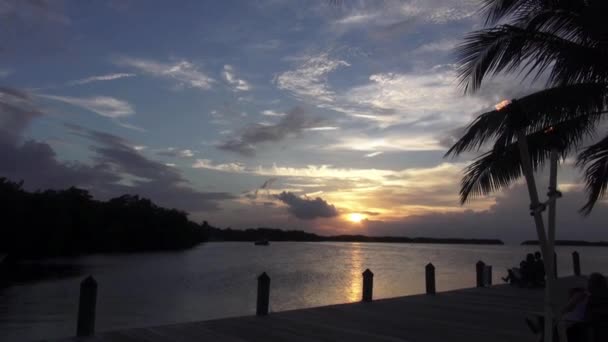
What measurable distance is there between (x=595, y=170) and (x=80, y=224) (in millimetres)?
88155

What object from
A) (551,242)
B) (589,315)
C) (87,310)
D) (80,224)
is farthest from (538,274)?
(80,224)

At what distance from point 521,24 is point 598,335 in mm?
5151

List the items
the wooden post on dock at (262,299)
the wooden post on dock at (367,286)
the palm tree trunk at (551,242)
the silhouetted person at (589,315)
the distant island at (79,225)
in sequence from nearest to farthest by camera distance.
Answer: the palm tree trunk at (551,242), the silhouetted person at (589,315), the wooden post on dock at (262,299), the wooden post on dock at (367,286), the distant island at (79,225)

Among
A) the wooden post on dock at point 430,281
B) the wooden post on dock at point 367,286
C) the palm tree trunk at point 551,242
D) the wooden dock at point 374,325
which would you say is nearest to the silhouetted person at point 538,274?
the wooden dock at point 374,325

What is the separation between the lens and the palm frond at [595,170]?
9312 mm

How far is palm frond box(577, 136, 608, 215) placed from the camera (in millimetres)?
9312

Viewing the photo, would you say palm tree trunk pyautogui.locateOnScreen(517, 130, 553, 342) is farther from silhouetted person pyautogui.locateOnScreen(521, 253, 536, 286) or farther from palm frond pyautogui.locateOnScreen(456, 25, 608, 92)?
silhouetted person pyautogui.locateOnScreen(521, 253, 536, 286)

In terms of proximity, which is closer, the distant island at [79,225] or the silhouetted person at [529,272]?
the silhouetted person at [529,272]

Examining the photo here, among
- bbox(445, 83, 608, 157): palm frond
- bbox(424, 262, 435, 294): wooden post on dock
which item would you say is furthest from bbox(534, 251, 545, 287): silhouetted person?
bbox(445, 83, 608, 157): palm frond

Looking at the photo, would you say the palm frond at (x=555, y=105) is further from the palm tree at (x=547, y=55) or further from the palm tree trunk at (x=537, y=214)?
the palm tree trunk at (x=537, y=214)

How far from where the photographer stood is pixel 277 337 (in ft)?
26.2

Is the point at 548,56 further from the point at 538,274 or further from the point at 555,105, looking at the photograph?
the point at 538,274

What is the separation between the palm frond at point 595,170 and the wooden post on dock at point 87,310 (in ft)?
31.3

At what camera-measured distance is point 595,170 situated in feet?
32.9
